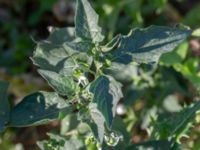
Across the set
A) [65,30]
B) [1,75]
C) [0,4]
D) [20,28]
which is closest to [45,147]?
[65,30]

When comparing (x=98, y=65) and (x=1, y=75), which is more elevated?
(x=98, y=65)

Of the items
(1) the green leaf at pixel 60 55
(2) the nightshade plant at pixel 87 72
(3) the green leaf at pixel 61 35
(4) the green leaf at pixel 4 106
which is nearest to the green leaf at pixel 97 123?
(2) the nightshade plant at pixel 87 72

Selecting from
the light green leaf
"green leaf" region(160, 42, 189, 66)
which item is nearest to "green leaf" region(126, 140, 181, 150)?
the light green leaf

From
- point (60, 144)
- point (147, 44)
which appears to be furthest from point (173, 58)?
point (60, 144)

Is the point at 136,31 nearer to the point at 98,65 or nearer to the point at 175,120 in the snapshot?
the point at 98,65

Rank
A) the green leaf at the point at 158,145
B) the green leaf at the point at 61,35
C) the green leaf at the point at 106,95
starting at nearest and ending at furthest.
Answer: the green leaf at the point at 106,95, the green leaf at the point at 158,145, the green leaf at the point at 61,35

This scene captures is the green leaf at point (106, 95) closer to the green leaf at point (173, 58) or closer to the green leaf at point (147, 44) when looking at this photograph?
the green leaf at point (147, 44)

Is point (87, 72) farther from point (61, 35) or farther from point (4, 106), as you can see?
point (61, 35)
